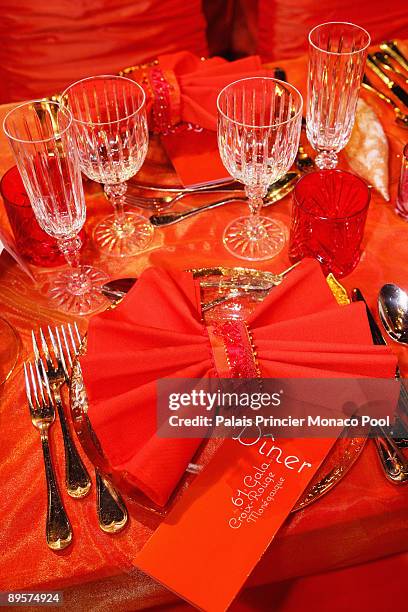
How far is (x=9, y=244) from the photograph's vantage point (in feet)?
2.70

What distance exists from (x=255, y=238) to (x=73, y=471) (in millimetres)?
404

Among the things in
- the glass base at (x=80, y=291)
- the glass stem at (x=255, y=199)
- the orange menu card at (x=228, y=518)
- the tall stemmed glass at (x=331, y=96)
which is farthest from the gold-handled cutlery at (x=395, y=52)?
the orange menu card at (x=228, y=518)

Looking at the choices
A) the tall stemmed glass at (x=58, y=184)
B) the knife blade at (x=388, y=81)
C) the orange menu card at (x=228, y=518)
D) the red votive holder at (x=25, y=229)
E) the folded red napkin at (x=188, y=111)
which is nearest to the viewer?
the orange menu card at (x=228, y=518)

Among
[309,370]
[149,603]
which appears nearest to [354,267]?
[309,370]

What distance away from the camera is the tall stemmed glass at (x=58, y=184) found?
0.72m

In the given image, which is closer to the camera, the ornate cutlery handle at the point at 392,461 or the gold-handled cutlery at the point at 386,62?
the ornate cutlery handle at the point at 392,461

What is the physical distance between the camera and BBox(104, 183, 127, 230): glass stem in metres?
0.85

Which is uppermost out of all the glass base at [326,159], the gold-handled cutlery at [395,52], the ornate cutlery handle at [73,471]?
the gold-handled cutlery at [395,52]

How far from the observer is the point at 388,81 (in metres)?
1.09

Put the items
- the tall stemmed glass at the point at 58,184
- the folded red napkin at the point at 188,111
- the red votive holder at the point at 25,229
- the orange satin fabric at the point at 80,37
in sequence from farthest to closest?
the orange satin fabric at the point at 80,37
the folded red napkin at the point at 188,111
the red votive holder at the point at 25,229
the tall stemmed glass at the point at 58,184

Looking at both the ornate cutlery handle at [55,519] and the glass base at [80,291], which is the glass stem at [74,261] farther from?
the ornate cutlery handle at [55,519]

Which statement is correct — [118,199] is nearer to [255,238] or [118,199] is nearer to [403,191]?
[255,238]

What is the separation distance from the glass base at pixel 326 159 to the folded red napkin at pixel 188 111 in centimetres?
14

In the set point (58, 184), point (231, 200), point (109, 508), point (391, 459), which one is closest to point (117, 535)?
point (109, 508)
